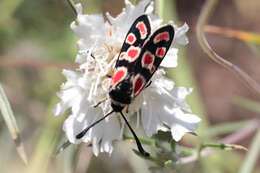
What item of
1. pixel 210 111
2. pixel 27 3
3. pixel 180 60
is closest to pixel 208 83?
pixel 210 111

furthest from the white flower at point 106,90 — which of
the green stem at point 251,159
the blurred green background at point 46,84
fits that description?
the blurred green background at point 46,84

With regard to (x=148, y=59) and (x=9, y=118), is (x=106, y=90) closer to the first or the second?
(x=148, y=59)

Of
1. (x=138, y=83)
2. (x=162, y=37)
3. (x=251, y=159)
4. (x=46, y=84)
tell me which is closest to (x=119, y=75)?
(x=138, y=83)

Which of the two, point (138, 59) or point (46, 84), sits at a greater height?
point (138, 59)

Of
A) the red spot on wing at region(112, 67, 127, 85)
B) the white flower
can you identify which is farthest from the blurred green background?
the red spot on wing at region(112, 67, 127, 85)

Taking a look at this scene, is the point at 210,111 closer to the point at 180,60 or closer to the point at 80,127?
the point at 180,60

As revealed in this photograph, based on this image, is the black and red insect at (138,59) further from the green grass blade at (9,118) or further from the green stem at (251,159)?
the green stem at (251,159)

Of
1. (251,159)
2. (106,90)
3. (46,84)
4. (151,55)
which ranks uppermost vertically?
(151,55)
